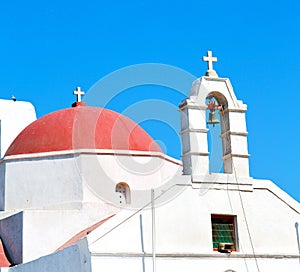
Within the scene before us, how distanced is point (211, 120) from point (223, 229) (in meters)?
2.17

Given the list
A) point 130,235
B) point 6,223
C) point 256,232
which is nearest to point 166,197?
point 130,235

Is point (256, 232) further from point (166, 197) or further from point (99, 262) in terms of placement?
point (99, 262)

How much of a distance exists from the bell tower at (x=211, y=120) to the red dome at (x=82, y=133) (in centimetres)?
408

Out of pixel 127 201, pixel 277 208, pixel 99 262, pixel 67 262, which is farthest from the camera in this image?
pixel 127 201

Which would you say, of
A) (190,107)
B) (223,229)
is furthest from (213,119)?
(223,229)

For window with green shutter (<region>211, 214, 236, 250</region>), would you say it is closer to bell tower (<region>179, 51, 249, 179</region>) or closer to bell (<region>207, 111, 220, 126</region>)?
bell tower (<region>179, 51, 249, 179</region>)

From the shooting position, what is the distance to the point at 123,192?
688 inches

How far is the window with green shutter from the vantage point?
525 inches

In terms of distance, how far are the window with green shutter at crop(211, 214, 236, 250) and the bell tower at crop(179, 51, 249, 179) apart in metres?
0.83

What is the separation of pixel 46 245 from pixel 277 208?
5193mm

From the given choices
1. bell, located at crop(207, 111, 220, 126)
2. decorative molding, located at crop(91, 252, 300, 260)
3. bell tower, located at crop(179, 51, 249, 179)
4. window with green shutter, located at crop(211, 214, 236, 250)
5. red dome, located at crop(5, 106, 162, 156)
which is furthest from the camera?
red dome, located at crop(5, 106, 162, 156)

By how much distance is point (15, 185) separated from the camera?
58.1ft

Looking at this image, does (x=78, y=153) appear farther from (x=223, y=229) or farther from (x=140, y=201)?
(x=223, y=229)

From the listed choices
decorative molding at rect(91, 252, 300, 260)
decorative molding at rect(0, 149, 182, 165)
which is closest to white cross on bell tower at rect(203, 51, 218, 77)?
decorative molding at rect(91, 252, 300, 260)
